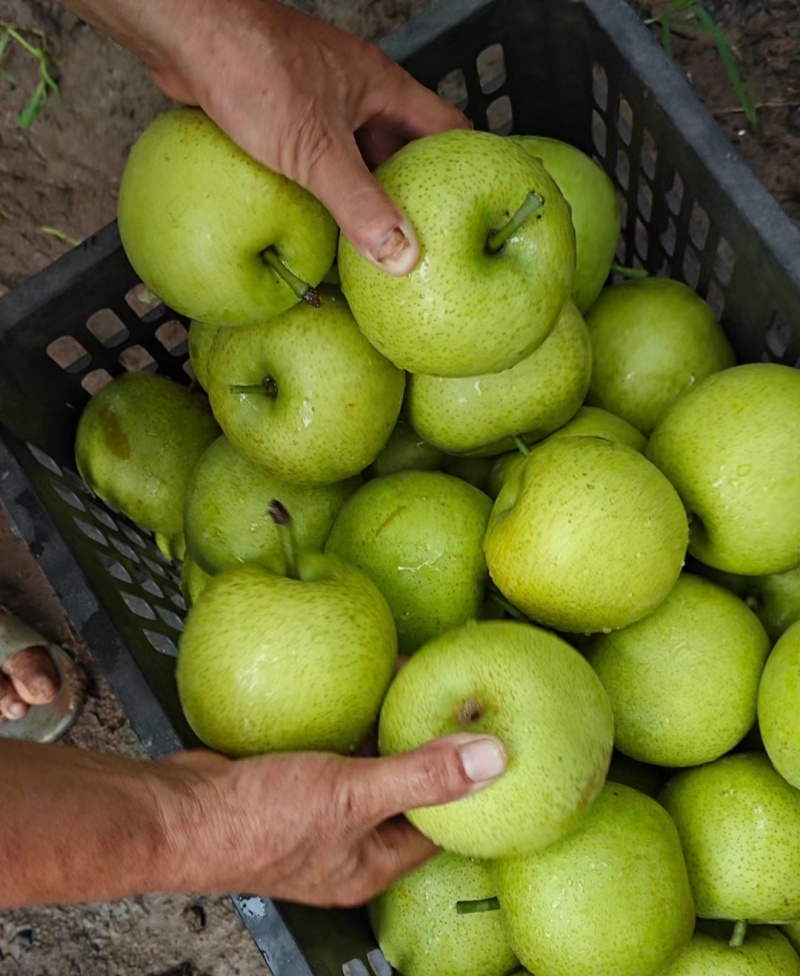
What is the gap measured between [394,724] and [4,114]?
2.17 m

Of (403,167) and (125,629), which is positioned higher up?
(403,167)

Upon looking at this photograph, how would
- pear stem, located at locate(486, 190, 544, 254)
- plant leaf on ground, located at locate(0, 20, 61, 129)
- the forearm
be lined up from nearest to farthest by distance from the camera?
the forearm
pear stem, located at locate(486, 190, 544, 254)
plant leaf on ground, located at locate(0, 20, 61, 129)

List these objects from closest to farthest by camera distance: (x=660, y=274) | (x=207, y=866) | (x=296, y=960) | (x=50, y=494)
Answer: (x=207, y=866) → (x=296, y=960) → (x=50, y=494) → (x=660, y=274)

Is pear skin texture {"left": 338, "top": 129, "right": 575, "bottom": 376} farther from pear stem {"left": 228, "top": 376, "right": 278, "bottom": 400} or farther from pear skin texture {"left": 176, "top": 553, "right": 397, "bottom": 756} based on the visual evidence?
pear skin texture {"left": 176, "top": 553, "right": 397, "bottom": 756}

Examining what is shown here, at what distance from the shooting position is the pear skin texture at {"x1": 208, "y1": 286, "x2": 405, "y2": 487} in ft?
4.88

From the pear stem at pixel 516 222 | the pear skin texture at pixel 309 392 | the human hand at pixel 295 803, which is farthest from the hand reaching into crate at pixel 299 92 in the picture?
the human hand at pixel 295 803

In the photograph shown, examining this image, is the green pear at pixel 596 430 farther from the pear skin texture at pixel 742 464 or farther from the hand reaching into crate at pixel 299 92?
the hand reaching into crate at pixel 299 92

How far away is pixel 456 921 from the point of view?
4.75 ft

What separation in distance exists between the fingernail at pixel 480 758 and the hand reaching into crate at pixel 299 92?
1.89 ft

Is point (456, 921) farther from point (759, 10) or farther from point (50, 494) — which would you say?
point (759, 10)

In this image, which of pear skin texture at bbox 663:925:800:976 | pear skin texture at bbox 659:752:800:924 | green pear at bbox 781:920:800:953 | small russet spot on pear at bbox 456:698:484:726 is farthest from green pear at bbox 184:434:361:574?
green pear at bbox 781:920:800:953

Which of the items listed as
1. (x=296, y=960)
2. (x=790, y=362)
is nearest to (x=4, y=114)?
(x=790, y=362)

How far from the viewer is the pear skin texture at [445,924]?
145 cm

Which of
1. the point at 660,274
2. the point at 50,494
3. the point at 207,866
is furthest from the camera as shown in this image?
the point at 660,274
